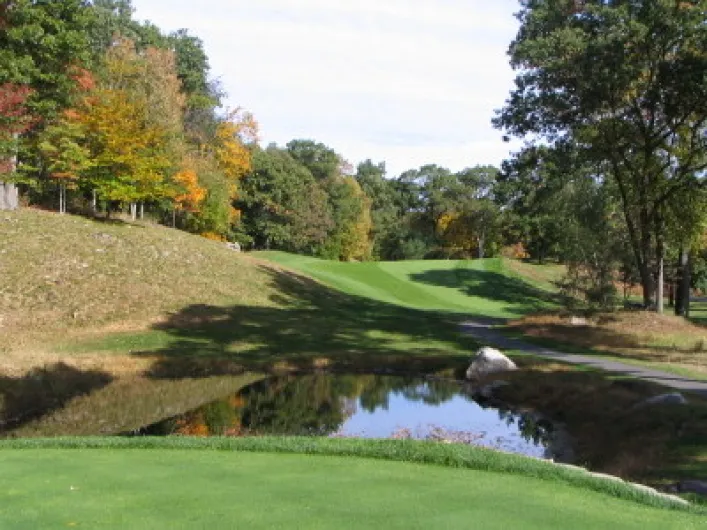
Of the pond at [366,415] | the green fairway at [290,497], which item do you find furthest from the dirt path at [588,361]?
the green fairway at [290,497]

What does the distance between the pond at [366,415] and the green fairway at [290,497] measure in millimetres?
7536

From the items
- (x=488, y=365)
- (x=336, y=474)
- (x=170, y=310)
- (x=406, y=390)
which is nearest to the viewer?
(x=336, y=474)

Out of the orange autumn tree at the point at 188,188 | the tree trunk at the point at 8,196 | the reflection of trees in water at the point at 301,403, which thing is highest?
the orange autumn tree at the point at 188,188

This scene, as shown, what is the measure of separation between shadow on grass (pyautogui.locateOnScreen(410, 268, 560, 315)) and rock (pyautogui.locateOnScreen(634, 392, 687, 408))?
1370 inches

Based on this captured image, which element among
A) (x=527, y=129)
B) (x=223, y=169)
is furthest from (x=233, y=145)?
(x=527, y=129)

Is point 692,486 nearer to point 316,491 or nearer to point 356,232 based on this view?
point 316,491

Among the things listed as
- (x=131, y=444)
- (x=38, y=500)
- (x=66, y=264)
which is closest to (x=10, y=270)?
(x=66, y=264)

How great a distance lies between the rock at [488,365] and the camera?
24.4 m

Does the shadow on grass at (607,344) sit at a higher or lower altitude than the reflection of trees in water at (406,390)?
higher

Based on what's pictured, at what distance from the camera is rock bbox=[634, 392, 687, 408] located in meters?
16.2

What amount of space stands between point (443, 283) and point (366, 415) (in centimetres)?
4064

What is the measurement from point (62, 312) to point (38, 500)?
85.7ft

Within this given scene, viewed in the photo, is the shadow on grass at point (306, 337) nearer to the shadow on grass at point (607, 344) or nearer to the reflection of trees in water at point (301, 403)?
the reflection of trees in water at point (301, 403)

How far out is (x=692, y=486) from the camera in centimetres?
1079
